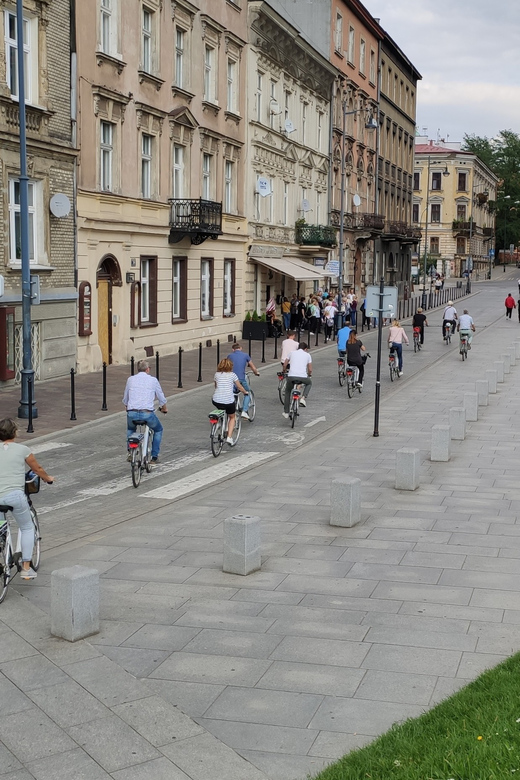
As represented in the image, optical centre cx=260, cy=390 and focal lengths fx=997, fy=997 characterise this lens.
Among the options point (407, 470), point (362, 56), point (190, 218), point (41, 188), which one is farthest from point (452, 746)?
point (362, 56)

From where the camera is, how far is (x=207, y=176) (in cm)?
3434

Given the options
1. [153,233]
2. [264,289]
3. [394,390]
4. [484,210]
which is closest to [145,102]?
[153,233]

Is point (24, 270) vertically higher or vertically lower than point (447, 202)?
lower

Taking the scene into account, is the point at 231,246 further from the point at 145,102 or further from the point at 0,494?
the point at 0,494

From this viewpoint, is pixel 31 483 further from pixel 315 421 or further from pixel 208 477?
pixel 315 421

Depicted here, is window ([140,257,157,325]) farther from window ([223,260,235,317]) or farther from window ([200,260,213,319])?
window ([223,260,235,317])

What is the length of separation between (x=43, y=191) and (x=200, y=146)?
10642 millimetres

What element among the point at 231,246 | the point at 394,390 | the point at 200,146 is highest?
the point at 200,146

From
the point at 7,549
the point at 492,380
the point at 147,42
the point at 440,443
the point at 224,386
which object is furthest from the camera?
the point at 147,42

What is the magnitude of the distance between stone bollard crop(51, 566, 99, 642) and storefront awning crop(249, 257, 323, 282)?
104ft

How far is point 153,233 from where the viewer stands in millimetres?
29828

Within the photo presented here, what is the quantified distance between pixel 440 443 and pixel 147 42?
18864 mm

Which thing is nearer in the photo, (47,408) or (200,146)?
(47,408)

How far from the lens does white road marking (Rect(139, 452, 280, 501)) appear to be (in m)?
13.1
